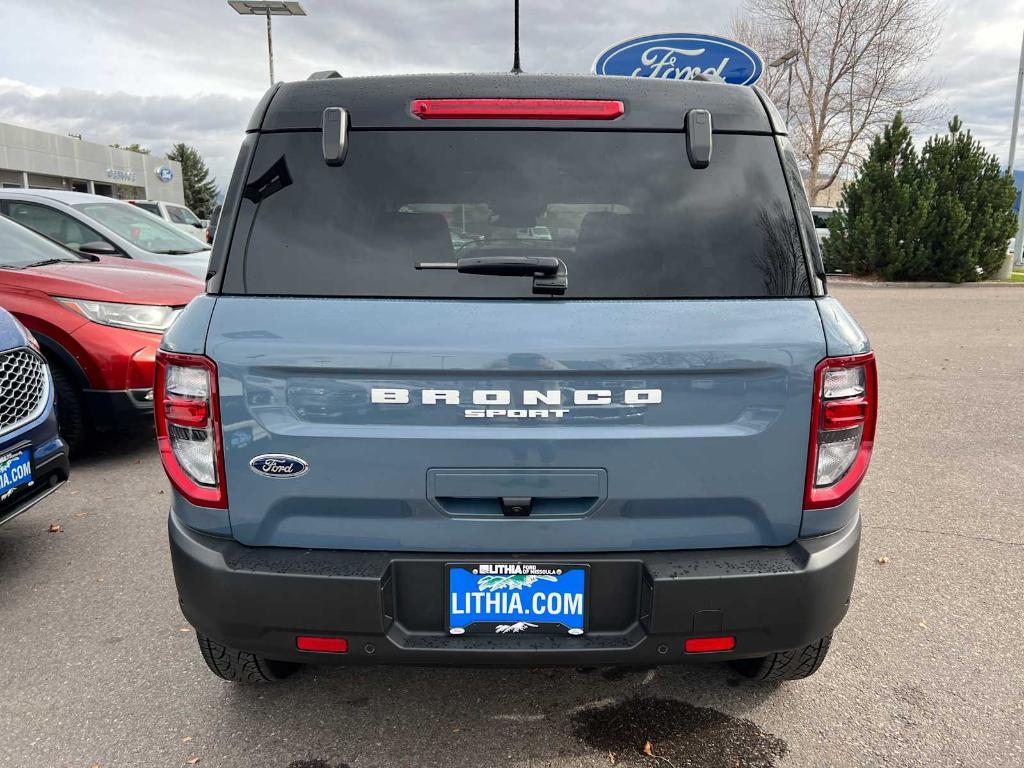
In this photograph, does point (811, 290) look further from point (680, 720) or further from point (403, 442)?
point (680, 720)

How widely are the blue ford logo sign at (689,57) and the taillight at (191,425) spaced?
9.67 meters

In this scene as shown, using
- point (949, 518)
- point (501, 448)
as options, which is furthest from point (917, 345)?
point (501, 448)

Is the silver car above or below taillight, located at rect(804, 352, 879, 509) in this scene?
above

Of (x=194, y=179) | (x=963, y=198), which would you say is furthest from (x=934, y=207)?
(x=194, y=179)

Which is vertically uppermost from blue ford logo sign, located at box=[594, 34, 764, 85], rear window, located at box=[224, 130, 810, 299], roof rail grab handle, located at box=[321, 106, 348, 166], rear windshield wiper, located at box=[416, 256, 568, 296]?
blue ford logo sign, located at box=[594, 34, 764, 85]

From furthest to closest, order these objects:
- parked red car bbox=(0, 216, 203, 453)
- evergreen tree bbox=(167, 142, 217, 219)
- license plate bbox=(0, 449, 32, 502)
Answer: evergreen tree bbox=(167, 142, 217, 219) < parked red car bbox=(0, 216, 203, 453) < license plate bbox=(0, 449, 32, 502)

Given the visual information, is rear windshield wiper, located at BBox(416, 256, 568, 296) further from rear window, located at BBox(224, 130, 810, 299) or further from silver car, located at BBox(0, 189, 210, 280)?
silver car, located at BBox(0, 189, 210, 280)

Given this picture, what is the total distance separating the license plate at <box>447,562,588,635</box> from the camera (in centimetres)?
193

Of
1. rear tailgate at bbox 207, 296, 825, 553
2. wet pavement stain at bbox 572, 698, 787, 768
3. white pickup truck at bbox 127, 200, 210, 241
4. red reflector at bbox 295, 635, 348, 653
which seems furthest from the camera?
white pickup truck at bbox 127, 200, 210, 241

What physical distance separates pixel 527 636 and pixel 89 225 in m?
7.93

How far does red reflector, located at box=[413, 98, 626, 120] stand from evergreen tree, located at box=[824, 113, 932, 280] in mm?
19143

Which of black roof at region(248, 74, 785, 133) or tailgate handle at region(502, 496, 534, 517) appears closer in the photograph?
tailgate handle at region(502, 496, 534, 517)

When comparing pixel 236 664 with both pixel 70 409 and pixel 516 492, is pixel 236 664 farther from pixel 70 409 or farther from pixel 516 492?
pixel 70 409

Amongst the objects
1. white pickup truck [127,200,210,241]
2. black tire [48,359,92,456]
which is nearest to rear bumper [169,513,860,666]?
black tire [48,359,92,456]
